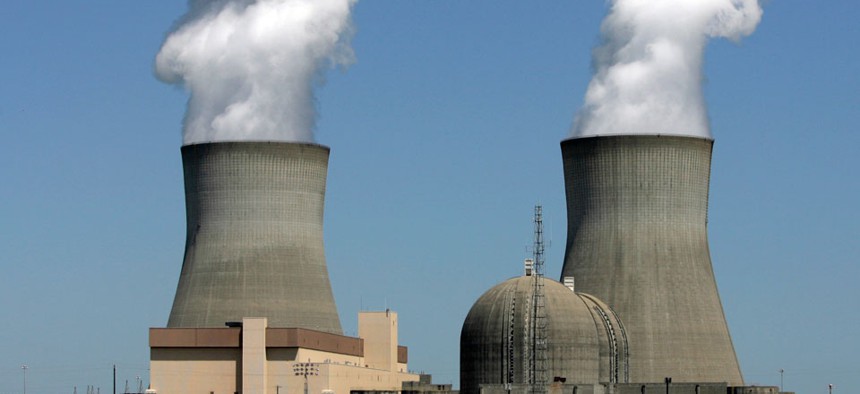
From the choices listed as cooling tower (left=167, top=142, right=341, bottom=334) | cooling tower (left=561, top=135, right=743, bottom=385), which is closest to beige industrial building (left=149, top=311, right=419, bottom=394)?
cooling tower (left=167, top=142, right=341, bottom=334)

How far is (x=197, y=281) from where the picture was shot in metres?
69.2

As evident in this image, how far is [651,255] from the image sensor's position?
6894cm

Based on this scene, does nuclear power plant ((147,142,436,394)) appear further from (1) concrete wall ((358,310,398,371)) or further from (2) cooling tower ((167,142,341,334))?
(1) concrete wall ((358,310,398,371))

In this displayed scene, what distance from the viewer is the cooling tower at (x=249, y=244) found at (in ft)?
226

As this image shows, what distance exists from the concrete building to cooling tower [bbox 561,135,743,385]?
8736 mm

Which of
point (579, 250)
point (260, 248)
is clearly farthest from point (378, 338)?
point (579, 250)

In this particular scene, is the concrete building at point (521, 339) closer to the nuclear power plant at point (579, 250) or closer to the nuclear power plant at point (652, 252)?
the nuclear power plant at point (579, 250)

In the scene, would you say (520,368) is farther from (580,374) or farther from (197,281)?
(197,281)

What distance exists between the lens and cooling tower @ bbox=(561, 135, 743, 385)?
2709 inches

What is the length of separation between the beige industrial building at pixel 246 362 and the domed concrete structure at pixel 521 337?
5671 millimetres

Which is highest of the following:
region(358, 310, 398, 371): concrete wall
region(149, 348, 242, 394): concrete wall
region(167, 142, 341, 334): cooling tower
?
region(167, 142, 341, 334): cooling tower

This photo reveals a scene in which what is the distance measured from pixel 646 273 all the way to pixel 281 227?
1326 cm

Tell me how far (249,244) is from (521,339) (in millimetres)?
14079

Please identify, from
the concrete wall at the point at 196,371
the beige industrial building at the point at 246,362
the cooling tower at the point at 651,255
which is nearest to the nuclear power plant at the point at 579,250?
the cooling tower at the point at 651,255
